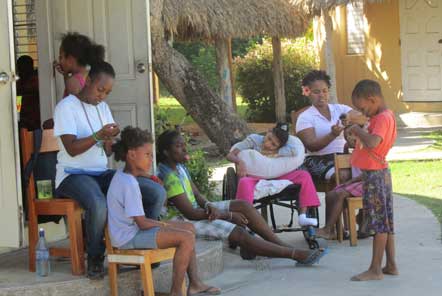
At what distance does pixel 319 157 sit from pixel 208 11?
7.00 metres

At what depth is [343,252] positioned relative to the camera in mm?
7418

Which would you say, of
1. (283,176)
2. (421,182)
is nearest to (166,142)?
(283,176)

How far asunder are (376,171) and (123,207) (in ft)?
6.19

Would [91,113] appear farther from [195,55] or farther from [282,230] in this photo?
[195,55]

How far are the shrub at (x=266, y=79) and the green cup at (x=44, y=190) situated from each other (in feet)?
43.6

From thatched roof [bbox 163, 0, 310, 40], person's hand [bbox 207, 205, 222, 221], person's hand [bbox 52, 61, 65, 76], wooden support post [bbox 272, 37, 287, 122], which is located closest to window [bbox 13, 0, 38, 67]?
thatched roof [bbox 163, 0, 310, 40]

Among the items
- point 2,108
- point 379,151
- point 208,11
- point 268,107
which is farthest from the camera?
point 268,107

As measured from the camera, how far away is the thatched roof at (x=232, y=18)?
1377cm

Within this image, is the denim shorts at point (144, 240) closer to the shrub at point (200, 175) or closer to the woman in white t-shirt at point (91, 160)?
the woman in white t-shirt at point (91, 160)

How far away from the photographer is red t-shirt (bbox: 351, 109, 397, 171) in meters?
6.49

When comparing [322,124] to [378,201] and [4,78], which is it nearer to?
[378,201]

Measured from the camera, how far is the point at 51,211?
6.03 metres

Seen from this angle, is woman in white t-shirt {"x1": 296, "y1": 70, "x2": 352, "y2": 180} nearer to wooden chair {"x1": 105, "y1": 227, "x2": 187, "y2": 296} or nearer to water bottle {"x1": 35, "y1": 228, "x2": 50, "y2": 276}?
wooden chair {"x1": 105, "y1": 227, "x2": 187, "y2": 296}

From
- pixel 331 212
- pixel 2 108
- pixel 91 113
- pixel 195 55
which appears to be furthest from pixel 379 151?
pixel 195 55
